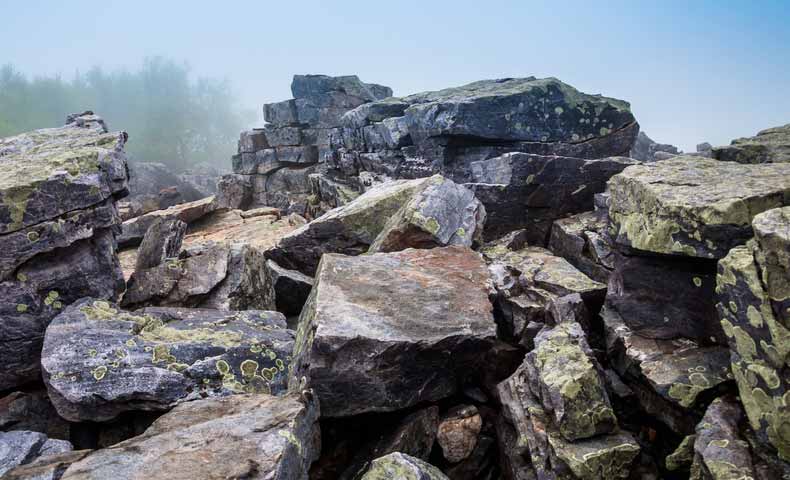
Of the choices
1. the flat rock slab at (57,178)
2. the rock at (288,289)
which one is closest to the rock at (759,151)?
the rock at (288,289)

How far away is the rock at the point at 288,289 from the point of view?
1049 centimetres

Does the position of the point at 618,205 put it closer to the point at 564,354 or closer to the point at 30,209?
the point at 564,354

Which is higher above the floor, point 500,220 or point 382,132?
point 382,132

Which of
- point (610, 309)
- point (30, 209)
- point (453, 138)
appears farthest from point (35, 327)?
point (453, 138)

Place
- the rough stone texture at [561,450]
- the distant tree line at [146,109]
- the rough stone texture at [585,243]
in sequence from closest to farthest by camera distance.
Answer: the rough stone texture at [561,450]
the rough stone texture at [585,243]
the distant tree line at [146,109]

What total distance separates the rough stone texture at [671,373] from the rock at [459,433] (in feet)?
6.89

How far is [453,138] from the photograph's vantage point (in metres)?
16.3

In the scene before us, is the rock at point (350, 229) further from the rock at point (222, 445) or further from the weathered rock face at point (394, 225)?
the rock at point (222, 445)

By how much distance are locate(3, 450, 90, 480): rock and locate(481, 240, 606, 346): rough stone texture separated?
5.98m

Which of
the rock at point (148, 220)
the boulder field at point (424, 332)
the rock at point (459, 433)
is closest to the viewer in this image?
the boulder field at point (424, 332)

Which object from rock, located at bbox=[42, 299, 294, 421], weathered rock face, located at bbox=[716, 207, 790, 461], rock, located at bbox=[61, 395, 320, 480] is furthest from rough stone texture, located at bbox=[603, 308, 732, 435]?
rock, located at bbox=[42, 299, 294, 421]

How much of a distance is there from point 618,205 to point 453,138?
9.71 metres

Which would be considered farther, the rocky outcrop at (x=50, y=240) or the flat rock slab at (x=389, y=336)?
the rocky outcrop at (x=50, y=240)

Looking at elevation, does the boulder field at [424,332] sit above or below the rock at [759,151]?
below
